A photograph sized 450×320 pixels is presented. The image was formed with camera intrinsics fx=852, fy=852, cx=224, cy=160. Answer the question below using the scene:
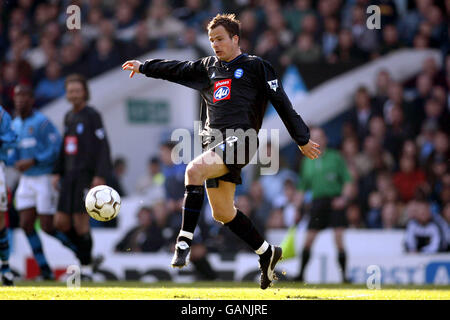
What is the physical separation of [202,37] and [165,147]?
257 cm

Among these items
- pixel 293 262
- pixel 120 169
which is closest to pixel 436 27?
pixel 293 262

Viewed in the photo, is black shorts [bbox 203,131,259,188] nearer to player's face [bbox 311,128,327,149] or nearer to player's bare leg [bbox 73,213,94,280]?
player's bare leg [bbox 73,213,94,280]

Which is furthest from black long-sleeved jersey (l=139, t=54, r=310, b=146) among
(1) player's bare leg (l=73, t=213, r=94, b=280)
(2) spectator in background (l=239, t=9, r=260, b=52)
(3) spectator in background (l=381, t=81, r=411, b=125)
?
(2) spectator in background (l=239, t=9, r=260, b=52)

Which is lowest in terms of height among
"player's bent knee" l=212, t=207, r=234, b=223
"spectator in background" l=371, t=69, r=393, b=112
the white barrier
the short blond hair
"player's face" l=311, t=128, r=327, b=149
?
the white barrier

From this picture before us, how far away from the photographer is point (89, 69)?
615 inches

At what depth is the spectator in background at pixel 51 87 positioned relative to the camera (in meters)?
15.4

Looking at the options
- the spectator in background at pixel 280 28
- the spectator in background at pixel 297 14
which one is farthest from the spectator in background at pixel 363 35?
the spectator in background at pixel 280 28

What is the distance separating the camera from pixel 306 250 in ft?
39.1

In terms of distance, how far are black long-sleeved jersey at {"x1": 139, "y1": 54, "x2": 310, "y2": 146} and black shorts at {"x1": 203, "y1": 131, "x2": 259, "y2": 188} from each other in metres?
A: 0.11

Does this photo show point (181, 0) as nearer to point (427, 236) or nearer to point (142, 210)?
point (142, 210)

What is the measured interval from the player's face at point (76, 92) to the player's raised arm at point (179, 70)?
2732 millimetres

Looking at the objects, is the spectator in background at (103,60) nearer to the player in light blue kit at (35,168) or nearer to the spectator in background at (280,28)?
the spectator in background at (280,28)

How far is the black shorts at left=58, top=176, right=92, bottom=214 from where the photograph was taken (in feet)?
34.0
